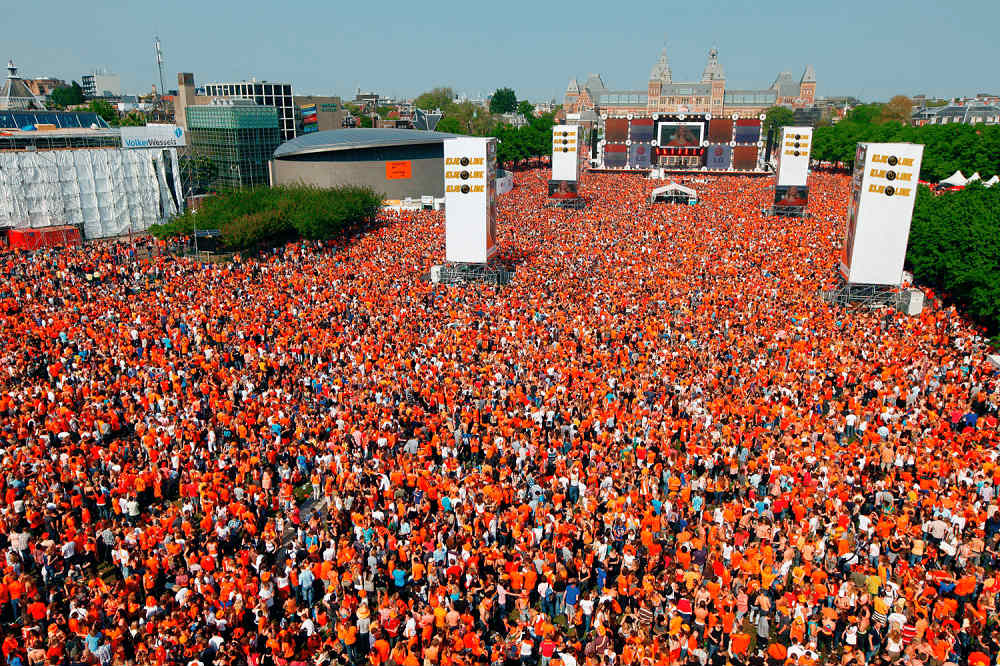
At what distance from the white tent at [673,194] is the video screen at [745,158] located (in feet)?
79.9

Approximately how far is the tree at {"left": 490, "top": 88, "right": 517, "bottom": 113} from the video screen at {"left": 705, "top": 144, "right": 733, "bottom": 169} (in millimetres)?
108489

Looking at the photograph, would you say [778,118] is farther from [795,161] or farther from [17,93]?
[17,93]

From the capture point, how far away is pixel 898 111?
114375 mm

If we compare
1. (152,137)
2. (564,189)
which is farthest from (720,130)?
(152,137)

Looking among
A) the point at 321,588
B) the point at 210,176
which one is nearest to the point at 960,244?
the point at 321,588

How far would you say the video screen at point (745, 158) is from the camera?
233ft

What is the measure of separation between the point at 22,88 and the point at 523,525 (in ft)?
358

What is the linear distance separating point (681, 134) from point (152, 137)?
51413 millimetres

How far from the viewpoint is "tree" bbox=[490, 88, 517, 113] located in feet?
559

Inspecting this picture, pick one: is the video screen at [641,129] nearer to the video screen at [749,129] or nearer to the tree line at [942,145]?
the video screen at [749,129]

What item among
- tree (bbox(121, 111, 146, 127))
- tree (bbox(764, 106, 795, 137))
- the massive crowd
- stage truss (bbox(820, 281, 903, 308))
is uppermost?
tree (bbox(764, 106, 795, 137))

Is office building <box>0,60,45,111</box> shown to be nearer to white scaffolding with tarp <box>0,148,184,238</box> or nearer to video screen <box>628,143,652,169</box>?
white scaffolding with tarp <box>0,148,184,238</box>

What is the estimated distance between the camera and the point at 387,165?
181ft

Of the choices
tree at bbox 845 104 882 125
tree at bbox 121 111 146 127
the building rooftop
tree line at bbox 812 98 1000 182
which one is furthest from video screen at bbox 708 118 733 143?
tree at bbox 121 111 146 127
